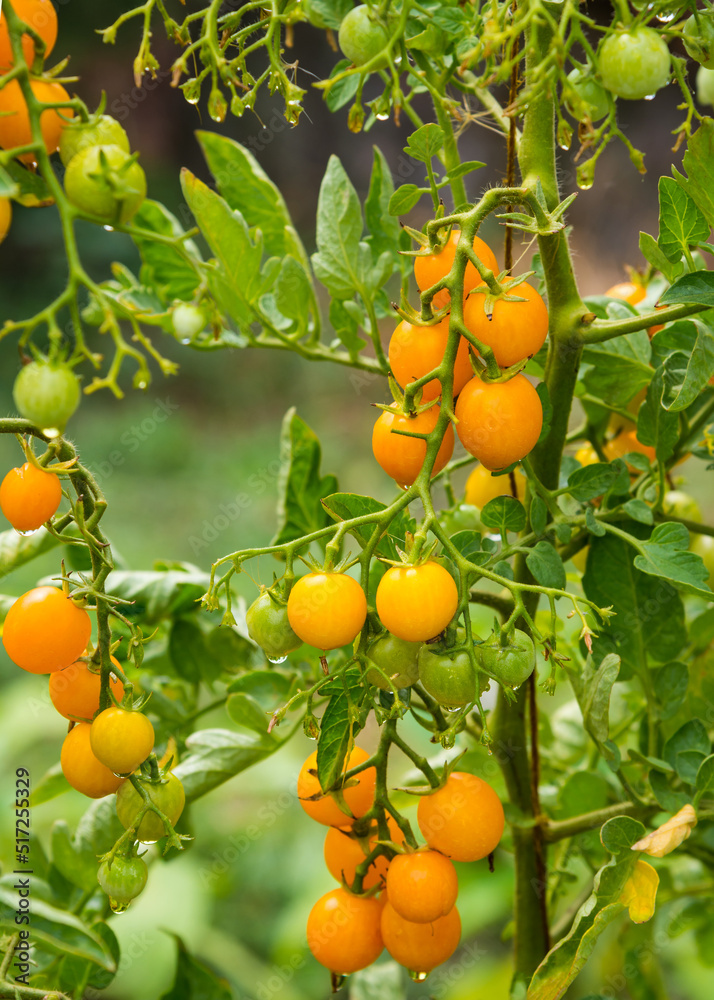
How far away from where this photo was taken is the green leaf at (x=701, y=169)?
12.0 inches

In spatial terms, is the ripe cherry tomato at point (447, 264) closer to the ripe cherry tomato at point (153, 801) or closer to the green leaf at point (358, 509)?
the green leaf at point (358, 509)

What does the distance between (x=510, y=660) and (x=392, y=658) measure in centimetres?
4

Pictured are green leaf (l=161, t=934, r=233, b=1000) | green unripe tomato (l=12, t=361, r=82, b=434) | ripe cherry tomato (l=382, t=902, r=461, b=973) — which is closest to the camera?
green unripe tomato (l=12, t=361, r=82, b=434)

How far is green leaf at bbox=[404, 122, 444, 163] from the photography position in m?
0.31

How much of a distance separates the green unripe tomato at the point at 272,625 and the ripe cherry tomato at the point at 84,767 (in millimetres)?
77

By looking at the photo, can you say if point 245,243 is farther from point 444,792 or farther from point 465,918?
point 465,918

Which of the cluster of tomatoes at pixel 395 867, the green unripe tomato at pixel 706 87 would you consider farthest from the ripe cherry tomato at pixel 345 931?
the green unripe tomato at pixel 706 87

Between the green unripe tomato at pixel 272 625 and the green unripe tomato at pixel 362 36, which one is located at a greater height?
the green unripe tomato at pixel 362 36

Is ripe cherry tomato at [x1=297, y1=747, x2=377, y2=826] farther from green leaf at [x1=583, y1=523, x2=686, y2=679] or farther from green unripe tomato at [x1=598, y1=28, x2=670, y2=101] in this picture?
green unripe tomato at [x1=598, y1=28, x2=670, y2=101]

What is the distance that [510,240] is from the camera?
0.40 metres

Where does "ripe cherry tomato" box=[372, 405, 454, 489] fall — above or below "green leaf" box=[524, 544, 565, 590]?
above

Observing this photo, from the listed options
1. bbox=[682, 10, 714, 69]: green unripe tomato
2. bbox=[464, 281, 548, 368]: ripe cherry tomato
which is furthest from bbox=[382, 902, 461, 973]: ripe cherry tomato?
bbox=[682, 10, 714, 69]: green unripe tomato

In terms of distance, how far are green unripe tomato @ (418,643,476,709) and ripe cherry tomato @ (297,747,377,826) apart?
0.20 ft

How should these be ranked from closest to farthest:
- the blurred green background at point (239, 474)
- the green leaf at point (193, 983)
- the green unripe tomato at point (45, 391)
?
the green unripe tomato at point (45, 391)
the green leaf at point (193, 983)
the blurred green background at point (239, 474)
